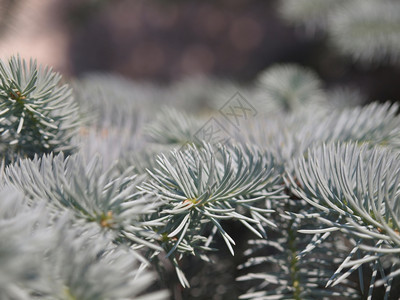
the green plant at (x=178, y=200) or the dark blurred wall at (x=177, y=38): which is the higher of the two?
the dark blurred wall at (x=177, y=38)

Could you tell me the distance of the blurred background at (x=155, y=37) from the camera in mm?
1186

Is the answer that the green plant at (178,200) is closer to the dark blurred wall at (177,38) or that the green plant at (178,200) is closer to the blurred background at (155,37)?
the blurred background at (155,37)

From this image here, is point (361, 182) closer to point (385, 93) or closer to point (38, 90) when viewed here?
point (38, 90)

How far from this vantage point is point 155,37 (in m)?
1.42

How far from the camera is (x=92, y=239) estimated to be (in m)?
0.19

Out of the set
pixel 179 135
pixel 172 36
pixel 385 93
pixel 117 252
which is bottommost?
pixel 117 252

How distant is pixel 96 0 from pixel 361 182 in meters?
0.98

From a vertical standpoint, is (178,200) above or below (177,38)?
below

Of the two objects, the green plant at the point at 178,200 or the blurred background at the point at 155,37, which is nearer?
the green plant at the point at 178,200

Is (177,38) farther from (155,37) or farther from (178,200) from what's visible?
(178,200)

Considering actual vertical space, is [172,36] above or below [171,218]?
above

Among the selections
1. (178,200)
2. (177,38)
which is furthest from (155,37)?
(178,200)

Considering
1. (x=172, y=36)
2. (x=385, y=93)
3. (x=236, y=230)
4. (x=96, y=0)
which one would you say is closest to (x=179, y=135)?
(x=236, y=230)

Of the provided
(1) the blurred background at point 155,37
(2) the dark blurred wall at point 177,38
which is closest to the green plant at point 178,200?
(1) the blurred background at point 155,37
